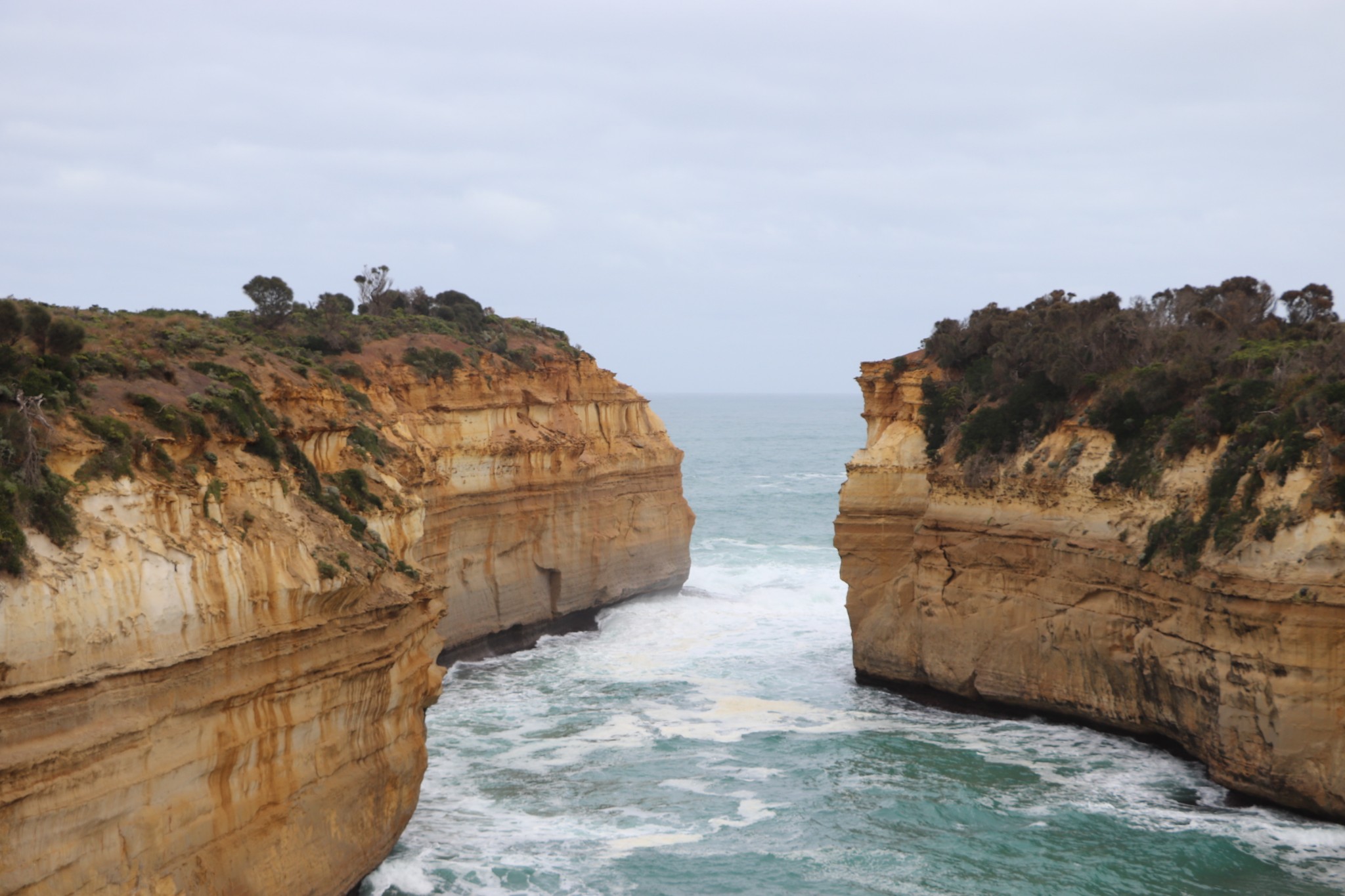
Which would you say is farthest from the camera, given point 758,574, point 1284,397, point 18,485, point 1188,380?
point 758,574

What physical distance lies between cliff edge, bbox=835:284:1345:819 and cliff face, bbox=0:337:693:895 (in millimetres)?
11474

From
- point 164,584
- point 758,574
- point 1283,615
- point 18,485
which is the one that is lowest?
point 758,574

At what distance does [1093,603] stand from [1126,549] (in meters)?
1.25

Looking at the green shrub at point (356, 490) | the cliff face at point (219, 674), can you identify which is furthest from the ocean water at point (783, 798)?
the green shrub at point (356, 490)

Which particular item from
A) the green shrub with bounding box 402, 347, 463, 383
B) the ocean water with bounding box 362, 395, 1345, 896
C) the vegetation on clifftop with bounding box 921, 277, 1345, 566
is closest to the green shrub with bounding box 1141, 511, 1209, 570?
the vegetation on clifftop with bounding box 921, 277, 1345, 566

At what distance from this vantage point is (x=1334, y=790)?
60.6 feet

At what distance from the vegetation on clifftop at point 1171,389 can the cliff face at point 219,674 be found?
41.2 ft

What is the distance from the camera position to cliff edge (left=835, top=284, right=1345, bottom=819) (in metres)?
18.8

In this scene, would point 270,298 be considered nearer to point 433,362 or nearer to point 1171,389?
point 433,362

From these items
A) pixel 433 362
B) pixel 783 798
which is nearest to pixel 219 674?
pixel 783 798

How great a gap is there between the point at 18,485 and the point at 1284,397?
18907 millimetres

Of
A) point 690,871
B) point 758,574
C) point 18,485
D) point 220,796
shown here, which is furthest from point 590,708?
point 758,574

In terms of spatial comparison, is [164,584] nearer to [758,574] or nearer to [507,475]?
[507,475]

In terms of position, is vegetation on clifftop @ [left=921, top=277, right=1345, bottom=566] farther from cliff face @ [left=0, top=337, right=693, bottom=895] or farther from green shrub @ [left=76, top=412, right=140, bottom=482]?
→ green shrub @ [left=76, top=412, right=140, bottom=482]
